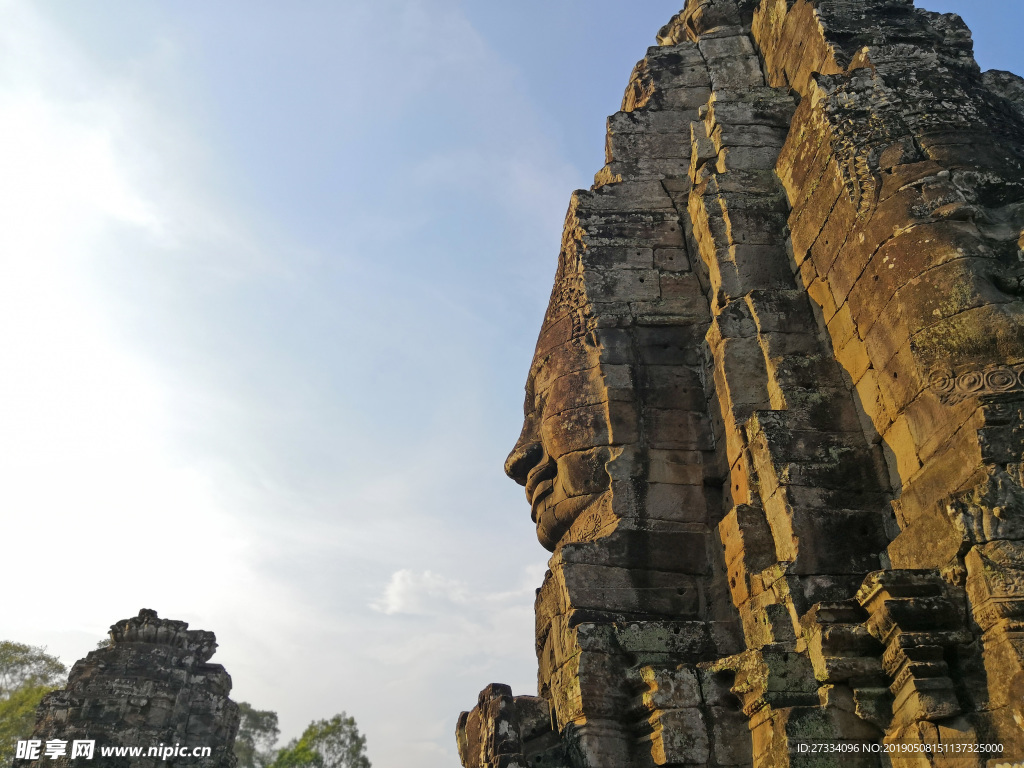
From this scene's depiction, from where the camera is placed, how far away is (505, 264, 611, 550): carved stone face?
732cm

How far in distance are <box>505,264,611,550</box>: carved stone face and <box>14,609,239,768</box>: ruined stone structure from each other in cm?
638

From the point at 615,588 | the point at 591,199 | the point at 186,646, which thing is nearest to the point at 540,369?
the point at 591,199

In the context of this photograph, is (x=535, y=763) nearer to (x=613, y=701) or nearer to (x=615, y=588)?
(x=613, y=701)

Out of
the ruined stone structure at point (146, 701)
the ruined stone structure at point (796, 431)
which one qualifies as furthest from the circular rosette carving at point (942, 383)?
the ruined stone structure at point (146, 701)

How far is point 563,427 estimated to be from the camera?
7.55 metres

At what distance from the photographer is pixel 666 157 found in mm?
→ 9352

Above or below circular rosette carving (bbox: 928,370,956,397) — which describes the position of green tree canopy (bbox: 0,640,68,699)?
above

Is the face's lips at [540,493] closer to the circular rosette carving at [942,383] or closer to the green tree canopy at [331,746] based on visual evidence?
the circular rosette carving at [942,383]

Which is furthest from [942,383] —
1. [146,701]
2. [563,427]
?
[146,701]

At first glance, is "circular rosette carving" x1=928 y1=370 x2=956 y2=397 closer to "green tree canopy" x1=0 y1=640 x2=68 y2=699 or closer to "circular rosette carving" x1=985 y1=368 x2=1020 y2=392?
"circular rosette carving" x1=985 y1=368 x2=1020 y2=392

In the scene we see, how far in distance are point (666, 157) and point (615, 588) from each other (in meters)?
5.12

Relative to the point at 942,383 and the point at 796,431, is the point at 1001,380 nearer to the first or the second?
the point at 942,383

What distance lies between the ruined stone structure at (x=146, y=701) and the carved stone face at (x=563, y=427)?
6.38 m

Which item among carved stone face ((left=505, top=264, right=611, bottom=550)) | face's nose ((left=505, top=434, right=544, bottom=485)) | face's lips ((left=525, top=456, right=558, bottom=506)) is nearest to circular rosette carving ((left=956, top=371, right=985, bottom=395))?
carved stone face ((left=505, top=264, right=611, bottom=550))
